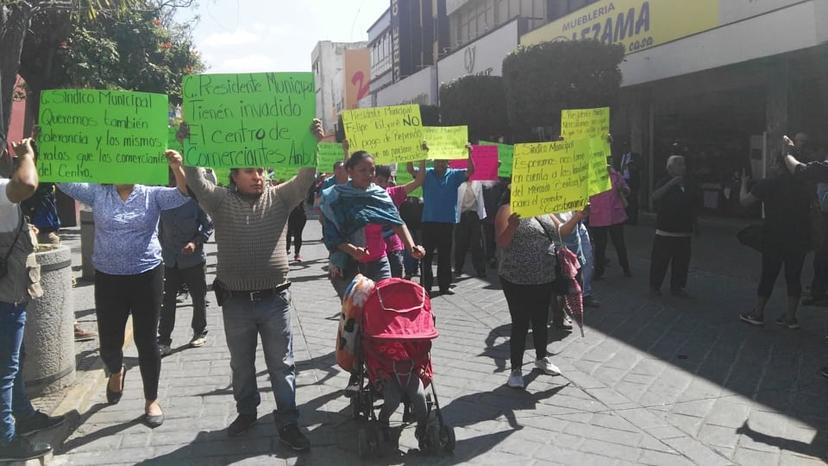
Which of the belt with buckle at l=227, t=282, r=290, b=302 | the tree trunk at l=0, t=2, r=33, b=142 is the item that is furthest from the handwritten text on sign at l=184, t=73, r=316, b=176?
the tree trunk at l=0, t=2, r=33, b=142

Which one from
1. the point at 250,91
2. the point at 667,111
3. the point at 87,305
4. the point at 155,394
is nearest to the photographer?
the point at 250,91

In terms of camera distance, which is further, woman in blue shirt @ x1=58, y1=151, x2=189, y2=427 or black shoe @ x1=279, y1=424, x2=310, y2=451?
woman in blue shirt @ x1=58, y1=151, x2=189, y2=427

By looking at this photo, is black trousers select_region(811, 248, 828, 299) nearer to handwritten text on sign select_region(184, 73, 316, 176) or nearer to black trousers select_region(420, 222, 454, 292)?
black trousers select_region(420, 222, 454, 292)

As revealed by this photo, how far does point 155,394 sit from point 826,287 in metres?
7.11

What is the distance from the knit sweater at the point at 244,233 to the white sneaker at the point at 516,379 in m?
2.06

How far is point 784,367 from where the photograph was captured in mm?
5660

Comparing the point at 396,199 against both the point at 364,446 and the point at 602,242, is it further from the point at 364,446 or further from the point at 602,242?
the point at 602,242

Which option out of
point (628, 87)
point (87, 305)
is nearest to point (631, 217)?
point (628, 87)

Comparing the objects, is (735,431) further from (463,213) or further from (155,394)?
(463,213)

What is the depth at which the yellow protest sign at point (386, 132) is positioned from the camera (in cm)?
611

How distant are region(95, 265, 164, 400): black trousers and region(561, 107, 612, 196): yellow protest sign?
3.49 meters

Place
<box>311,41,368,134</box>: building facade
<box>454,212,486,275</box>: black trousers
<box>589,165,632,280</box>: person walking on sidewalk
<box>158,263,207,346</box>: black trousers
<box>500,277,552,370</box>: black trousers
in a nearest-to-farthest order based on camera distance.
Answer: <box>500,277,552,370</box>: black trousers
<box>158,263,207,346</box>: black trousers
<box>589,165,632,280</box>: person walking on sidewalk
<box>454,212,486,275</box>: black trousers
<box>311,41,368,134</box>: building facade

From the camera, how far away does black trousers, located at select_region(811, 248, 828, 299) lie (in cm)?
748

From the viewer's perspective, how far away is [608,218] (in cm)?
939
